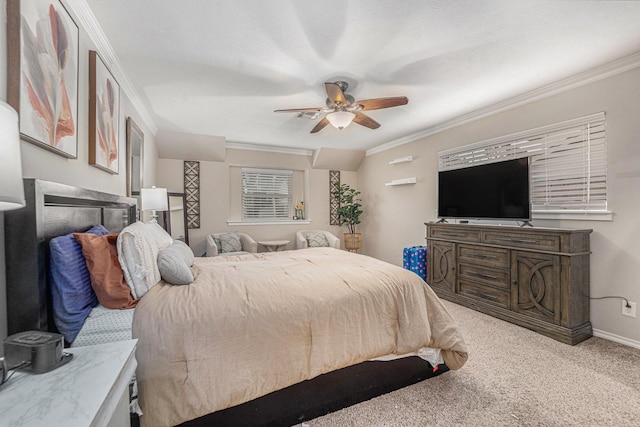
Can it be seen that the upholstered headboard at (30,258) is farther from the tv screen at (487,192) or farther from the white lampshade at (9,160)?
the tv screen at (487,192)

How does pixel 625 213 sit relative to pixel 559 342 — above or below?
above

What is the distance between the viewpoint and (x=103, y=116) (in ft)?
6.26

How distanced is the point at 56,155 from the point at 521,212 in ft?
12.3

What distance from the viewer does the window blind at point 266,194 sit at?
17.2 ft

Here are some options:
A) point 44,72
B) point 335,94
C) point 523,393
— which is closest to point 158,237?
point 44,72

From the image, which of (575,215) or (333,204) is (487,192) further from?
(333,204)

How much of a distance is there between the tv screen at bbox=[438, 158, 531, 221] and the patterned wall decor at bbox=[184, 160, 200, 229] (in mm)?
3970

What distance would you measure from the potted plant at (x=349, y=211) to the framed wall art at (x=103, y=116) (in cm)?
389

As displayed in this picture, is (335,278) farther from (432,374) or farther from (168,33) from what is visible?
(168,33)

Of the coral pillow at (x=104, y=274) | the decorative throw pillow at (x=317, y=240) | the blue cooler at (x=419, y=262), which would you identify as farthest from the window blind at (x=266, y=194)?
the coral pillow at (x=104, y=274)

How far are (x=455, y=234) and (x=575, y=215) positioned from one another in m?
1.11

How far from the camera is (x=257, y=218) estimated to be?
5305 millimetres

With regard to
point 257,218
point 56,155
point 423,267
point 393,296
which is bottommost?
point 423,267

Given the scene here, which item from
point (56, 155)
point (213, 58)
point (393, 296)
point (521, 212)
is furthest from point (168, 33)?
point (521, 212)
